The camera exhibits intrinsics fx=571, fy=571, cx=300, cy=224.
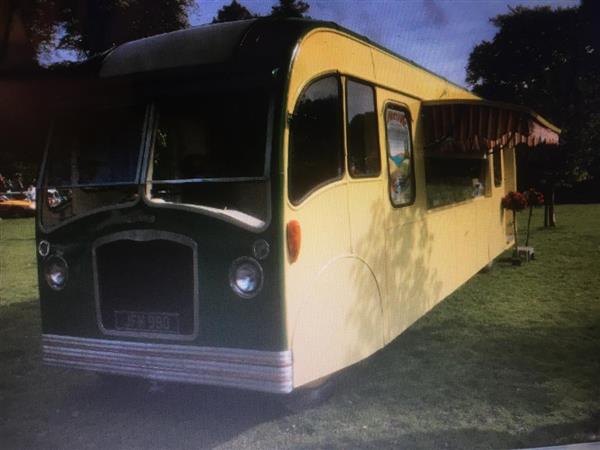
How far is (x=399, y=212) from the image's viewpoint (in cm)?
436

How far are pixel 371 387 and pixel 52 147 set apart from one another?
8.65 feet

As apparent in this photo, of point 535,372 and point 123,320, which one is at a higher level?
point 123,320

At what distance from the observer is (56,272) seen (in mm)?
3635

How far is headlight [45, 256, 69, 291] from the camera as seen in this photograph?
11.8 feet

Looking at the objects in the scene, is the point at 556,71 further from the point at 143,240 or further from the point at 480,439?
the point at 143,240

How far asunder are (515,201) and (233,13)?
20.8ft

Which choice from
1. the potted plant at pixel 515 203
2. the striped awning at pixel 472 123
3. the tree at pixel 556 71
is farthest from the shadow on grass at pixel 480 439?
the potted plant at pixel 515 203

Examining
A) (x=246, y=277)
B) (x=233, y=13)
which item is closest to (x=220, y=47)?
(x=233, y=13)

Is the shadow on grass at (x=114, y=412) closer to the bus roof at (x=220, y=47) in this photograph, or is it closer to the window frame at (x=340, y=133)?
the window frame at (x=340, y=133)

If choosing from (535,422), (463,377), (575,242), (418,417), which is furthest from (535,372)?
(575,242)

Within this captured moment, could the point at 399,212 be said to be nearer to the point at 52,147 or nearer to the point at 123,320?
the point at 123,320

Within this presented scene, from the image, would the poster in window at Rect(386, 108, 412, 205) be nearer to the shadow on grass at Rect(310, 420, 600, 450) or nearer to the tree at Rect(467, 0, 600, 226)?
the tree at Rect(467, 0, 600, 226)

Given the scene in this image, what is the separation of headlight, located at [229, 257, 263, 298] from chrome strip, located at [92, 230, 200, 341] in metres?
0.24

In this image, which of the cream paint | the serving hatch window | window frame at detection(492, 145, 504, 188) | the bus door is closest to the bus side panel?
the cream paint
